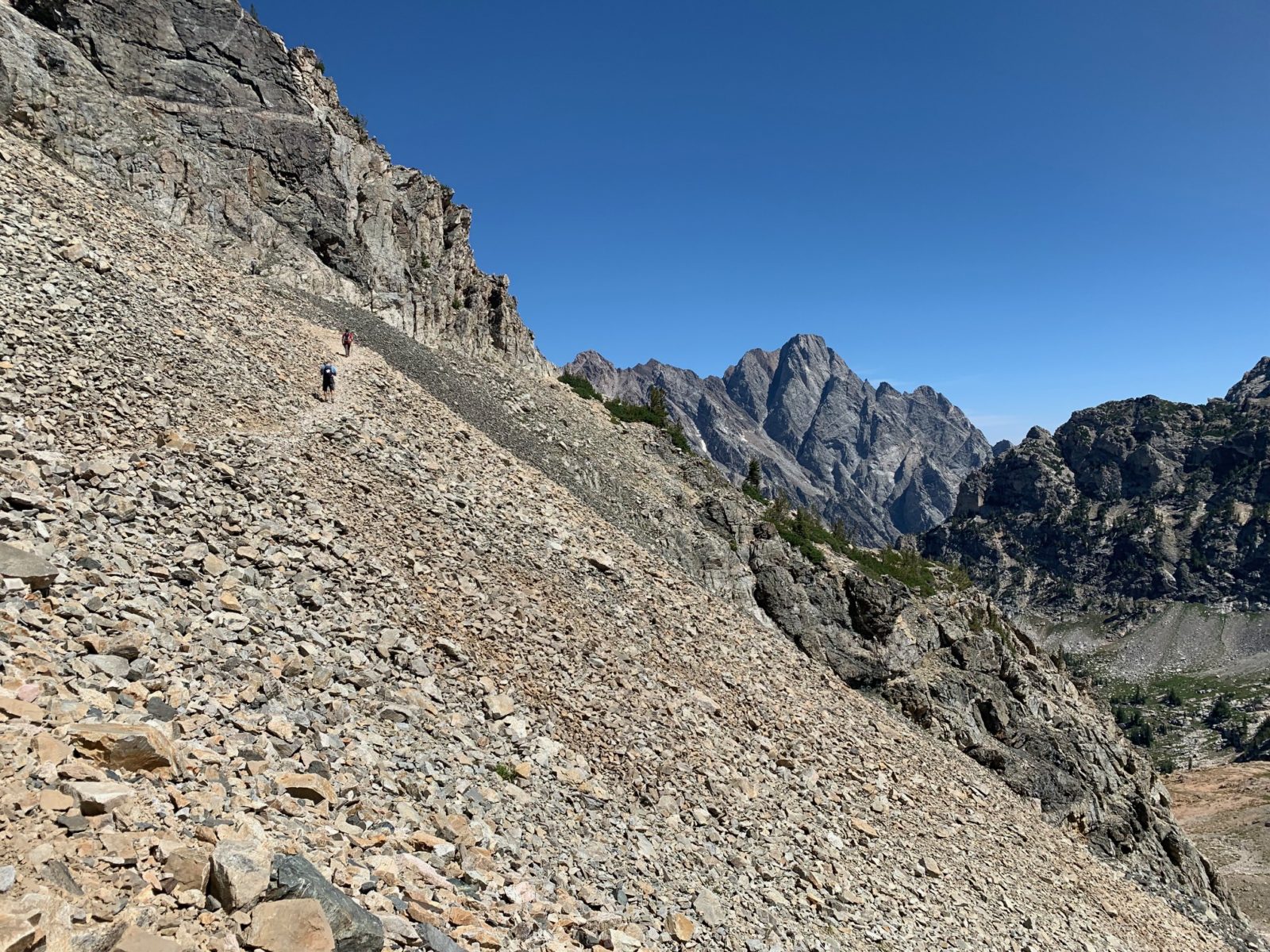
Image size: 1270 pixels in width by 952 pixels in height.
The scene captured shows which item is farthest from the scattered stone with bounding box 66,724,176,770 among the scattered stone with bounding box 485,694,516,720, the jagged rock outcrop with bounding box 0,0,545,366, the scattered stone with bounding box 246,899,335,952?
the jagged rock outcrop with bounding box 0,0,545,366

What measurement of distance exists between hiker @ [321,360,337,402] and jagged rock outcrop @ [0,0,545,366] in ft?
41.2

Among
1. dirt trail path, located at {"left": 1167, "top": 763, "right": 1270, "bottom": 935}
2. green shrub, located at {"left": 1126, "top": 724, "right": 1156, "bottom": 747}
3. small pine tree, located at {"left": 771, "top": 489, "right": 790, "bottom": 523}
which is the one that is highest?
small pine tree, located at {"left": 771, "top": 489, "right": 790, "bottom": 523}

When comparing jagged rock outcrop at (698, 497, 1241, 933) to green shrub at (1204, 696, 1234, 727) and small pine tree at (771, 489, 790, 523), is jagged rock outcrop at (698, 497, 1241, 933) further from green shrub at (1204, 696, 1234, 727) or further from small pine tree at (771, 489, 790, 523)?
green shrub at (1204, 696, 1234, 727)

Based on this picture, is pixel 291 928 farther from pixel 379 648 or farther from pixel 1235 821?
pixel 1235 821

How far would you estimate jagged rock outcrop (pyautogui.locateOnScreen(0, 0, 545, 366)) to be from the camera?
102ft

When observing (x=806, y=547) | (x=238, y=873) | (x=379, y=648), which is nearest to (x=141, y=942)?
(x=238, y=873)

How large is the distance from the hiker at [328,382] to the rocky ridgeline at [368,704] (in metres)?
0.76

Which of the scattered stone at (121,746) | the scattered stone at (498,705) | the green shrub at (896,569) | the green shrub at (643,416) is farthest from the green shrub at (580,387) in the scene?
the scattered stone at (121,746)

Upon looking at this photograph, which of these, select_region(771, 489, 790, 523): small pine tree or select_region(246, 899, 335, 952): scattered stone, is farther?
select_region(771, 489, 790, 523): small pine tree

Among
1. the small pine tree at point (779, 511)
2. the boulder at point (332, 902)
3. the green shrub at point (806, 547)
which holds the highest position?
the small pine tree at point (779, 511)

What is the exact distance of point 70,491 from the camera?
1397cm

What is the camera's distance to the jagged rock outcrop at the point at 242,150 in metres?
31.0

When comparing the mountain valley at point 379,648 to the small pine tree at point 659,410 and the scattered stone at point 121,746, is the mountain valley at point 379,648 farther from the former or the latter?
the small pine tree at point 659,410

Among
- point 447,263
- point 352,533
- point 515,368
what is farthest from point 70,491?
point 447,263
